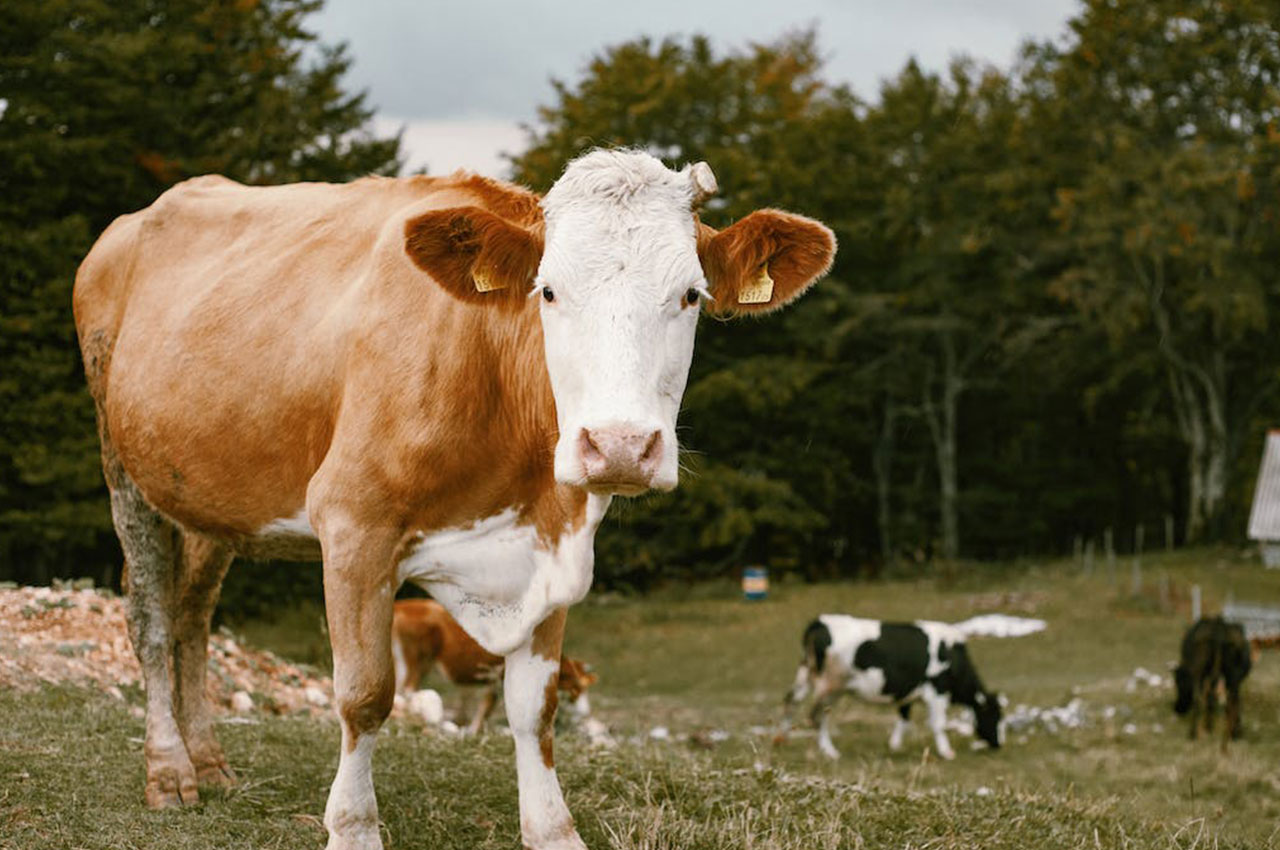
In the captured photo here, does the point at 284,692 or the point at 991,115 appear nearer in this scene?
the point at 284,692

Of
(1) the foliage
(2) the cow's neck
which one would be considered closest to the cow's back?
(2) the cow's neck

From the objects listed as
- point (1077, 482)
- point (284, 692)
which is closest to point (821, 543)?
point (1077, 482)

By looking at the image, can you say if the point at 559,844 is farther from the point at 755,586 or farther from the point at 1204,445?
the point at 1204,445

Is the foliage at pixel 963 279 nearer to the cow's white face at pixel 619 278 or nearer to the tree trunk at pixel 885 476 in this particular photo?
the tree trunk at pixel 885 476

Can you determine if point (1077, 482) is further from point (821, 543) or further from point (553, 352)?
point (553, 352)

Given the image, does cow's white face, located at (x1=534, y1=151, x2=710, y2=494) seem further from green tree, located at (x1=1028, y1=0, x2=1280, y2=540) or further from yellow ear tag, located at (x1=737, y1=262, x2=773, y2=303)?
green tree, located at (x1=1028, y1=0, x2=1280, y2=540)

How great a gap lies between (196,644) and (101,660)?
394 centimetres

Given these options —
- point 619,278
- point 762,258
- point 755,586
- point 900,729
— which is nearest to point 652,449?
point 619,278

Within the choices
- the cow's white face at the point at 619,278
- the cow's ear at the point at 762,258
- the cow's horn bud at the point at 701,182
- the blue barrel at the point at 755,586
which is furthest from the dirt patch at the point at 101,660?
the blue barrel at the point at 755,586

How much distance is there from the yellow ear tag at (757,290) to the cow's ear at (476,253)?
0.71m

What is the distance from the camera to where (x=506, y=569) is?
4578 mm

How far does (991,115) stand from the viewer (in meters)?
38.3

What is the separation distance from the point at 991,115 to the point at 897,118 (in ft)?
8.80

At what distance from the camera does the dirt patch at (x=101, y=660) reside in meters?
8.58
